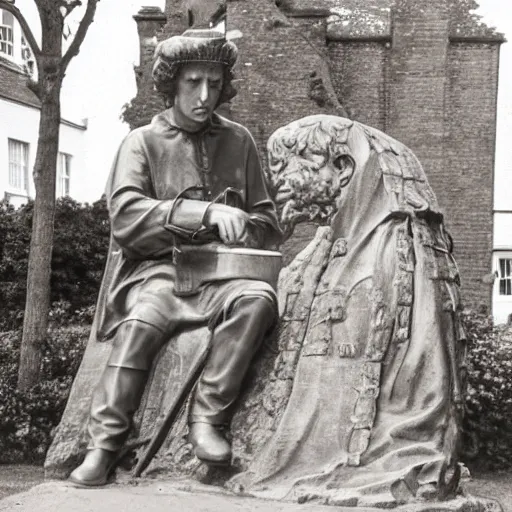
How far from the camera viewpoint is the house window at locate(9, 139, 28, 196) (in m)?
34.5

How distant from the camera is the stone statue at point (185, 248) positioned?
18.8 ft

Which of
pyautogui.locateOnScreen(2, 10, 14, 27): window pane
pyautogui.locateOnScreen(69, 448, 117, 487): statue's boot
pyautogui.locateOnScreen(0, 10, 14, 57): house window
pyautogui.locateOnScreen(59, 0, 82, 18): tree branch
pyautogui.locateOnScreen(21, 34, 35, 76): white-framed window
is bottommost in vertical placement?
pyautogui.locateOnScreen(69, 448, 117, 487): statue's boot

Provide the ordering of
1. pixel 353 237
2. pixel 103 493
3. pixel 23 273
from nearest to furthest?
1. pixel 103 493
2. pixel 353 237
3. pixel 23 273

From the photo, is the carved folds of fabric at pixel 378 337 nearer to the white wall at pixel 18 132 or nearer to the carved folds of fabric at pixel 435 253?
the carved folds of fabric at pixel 435 253

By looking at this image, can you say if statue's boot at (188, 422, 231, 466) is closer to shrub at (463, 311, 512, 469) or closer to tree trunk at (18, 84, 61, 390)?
shrub at (463, 311, 512, 469)

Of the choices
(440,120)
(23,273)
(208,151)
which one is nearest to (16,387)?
(23,273)

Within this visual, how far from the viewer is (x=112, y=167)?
6.32m

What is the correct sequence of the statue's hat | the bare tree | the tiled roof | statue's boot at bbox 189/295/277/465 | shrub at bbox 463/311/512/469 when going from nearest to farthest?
1. statue's boot at bbox 189/295/277/465
2. the statue's hat
3. shrub at bbox 463/311/512/469
4. the bare tree
5. the tiled roof

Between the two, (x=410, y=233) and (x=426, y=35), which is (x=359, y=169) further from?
(x=426, y=35)

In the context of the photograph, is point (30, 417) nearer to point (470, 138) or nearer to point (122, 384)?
point (122, 384)

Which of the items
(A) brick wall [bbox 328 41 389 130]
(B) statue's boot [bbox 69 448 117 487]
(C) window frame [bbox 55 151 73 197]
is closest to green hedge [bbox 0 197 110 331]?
(A) brick wall [bbox 328 41 389 130]

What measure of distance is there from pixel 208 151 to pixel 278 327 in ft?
3.17

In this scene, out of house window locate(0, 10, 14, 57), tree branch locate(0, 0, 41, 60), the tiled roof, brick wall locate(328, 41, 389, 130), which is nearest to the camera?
tree branch locate(0, 0, 41, 60)

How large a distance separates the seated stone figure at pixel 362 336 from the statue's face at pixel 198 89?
382mm
